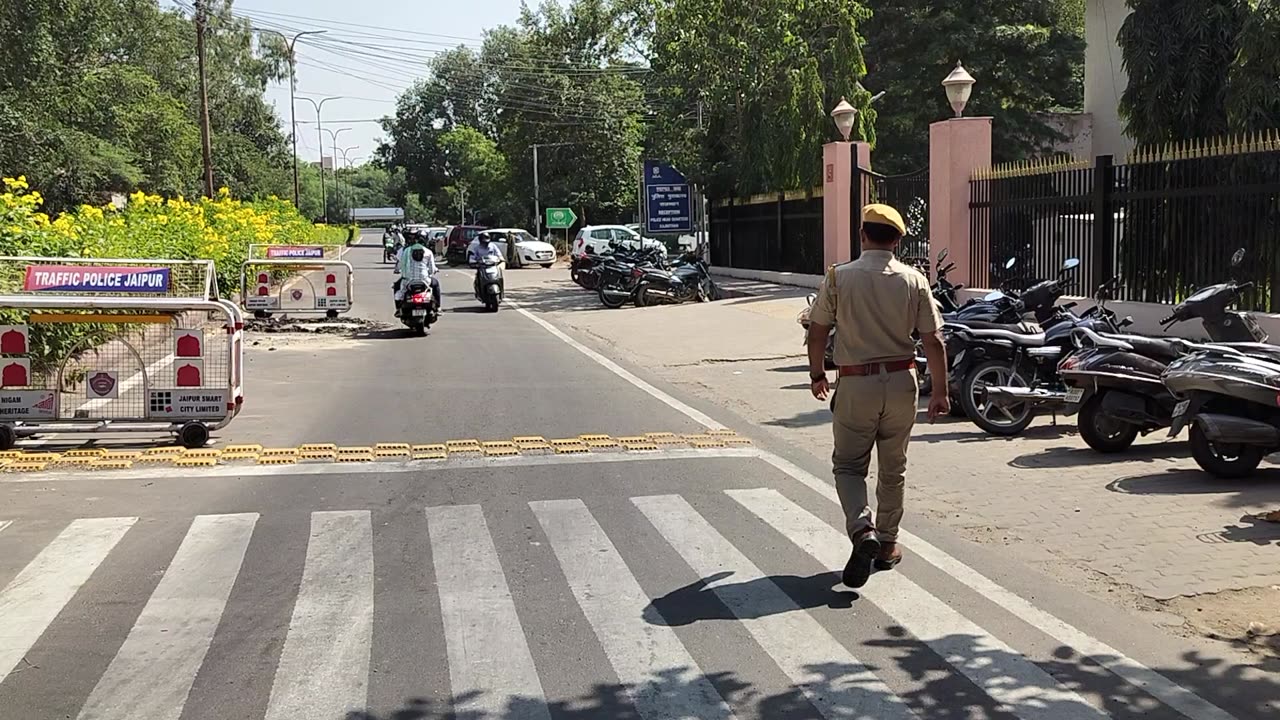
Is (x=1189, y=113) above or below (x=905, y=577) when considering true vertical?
above

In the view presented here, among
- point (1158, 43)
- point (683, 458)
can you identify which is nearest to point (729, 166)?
point (1158, 43)

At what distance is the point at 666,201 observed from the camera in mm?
31656

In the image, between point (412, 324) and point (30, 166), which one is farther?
point (30, 166)

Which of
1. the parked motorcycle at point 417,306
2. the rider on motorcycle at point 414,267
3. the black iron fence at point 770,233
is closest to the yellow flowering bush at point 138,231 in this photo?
the rider on motorcycle at point 414,267

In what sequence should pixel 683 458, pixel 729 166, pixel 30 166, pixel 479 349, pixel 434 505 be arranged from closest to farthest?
pixel 434 505 < pixel 683 458 < pixel 479 349 < pixel 729 166 < pixel 30 166

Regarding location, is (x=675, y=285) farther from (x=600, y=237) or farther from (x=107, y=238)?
(x=600, y=237)

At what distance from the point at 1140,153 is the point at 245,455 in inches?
428

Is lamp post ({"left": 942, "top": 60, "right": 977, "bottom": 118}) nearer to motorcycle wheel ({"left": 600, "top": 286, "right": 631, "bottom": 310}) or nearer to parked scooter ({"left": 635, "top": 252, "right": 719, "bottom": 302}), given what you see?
parked scooter ({"left": 635, "top": 252, "right": 719, "bottom": 302})

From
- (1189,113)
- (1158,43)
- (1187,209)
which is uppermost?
(1158,43)

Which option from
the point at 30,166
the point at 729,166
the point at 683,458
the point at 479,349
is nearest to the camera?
the point at 683,458

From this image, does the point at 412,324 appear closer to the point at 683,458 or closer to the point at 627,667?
the point at 683,458

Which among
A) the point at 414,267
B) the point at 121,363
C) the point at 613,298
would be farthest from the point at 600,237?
the point at 121,363

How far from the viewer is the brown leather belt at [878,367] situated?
571 cm

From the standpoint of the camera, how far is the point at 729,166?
3219cm
